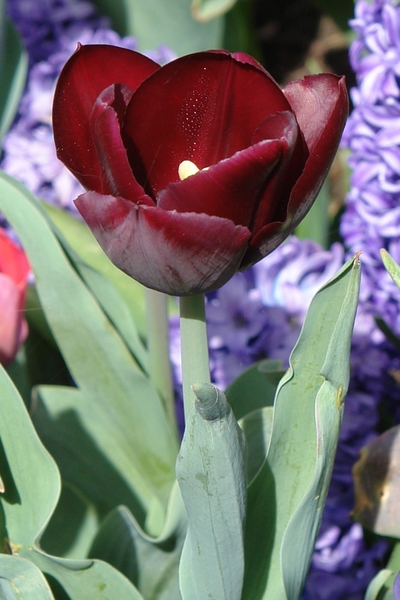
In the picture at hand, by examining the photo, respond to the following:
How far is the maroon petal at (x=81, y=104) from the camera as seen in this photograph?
33 cm

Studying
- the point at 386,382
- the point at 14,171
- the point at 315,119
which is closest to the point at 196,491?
the point at 315,119

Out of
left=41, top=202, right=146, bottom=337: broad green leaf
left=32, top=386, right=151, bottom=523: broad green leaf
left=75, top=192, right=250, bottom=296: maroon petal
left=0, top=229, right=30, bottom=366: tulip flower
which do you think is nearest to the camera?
left=75, top=192, right=250, bottom=296: maroon petal

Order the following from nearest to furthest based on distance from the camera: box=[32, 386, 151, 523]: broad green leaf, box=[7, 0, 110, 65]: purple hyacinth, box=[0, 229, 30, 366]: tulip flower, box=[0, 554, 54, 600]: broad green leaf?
box=[0, 554, 54, 600]: broad green leaf
box=[0, 229, 30, 366]: tulip flower
box=[32, 386, 151, 523]: broad green leaf
box=[7, 0, 110, 65]: purple hyacinth

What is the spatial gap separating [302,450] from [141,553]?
6.3 inches

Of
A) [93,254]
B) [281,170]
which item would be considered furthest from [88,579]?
[93,254]

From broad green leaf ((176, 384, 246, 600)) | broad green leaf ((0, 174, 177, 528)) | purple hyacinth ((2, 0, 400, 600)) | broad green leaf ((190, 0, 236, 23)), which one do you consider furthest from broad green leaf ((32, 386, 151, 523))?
broad green leaf ((190, 0, 236, 23))

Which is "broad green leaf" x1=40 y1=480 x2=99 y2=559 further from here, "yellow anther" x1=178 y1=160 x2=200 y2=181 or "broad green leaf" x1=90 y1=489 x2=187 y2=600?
"yellow anther" x1=178 y1=160 x2=200 y2=181

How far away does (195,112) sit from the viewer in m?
0.36

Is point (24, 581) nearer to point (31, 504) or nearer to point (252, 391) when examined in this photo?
point (31, 504)

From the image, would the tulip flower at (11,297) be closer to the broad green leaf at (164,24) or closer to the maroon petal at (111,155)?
the maroon petal at (111,155)

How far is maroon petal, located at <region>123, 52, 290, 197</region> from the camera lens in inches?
13.3

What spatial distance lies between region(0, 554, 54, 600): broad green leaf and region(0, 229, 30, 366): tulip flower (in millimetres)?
170

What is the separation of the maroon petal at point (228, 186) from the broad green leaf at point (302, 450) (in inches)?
3.2

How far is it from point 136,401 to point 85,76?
0.94 feet
